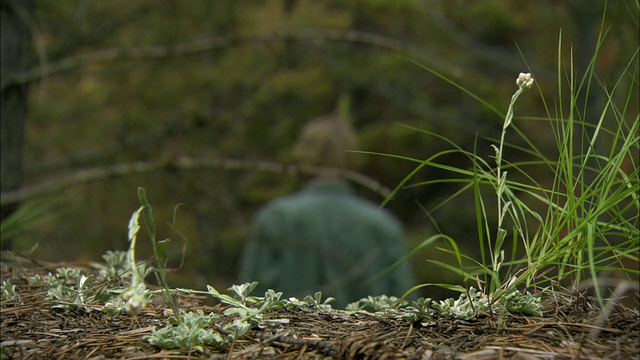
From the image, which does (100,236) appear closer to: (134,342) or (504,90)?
(504,90)

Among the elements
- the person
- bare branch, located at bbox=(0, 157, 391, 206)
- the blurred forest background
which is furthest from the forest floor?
the person

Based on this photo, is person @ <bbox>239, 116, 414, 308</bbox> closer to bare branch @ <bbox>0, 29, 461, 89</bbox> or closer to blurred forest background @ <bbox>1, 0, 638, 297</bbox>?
blurred forest background @ <bbox>1, 0, 638, 297</bbox>

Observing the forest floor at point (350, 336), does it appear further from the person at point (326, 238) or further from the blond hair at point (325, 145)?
the blond hair at point (325, 145)

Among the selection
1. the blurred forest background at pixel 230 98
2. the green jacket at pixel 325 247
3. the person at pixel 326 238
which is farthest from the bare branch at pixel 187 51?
the green jacket at pixel 325 247

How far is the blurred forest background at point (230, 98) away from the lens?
564 cm

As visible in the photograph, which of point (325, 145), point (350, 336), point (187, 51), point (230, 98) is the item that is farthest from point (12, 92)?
point (230, 98)

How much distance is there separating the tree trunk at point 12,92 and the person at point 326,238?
1950 millimetres

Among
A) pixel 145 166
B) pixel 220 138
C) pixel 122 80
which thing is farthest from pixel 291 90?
pixel 145 166

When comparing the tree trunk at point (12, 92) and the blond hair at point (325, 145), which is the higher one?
the tree trunk at point (12, 92)

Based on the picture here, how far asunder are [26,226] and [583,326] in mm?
1717

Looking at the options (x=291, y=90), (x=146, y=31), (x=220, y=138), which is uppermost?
(x=146, y=31)

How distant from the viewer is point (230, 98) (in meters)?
7.55

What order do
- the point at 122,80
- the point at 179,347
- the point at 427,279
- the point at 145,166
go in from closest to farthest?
the point at 179,347, the point at 145,166, the point at 122,80, the point at 427,279

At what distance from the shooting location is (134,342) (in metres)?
1.27
